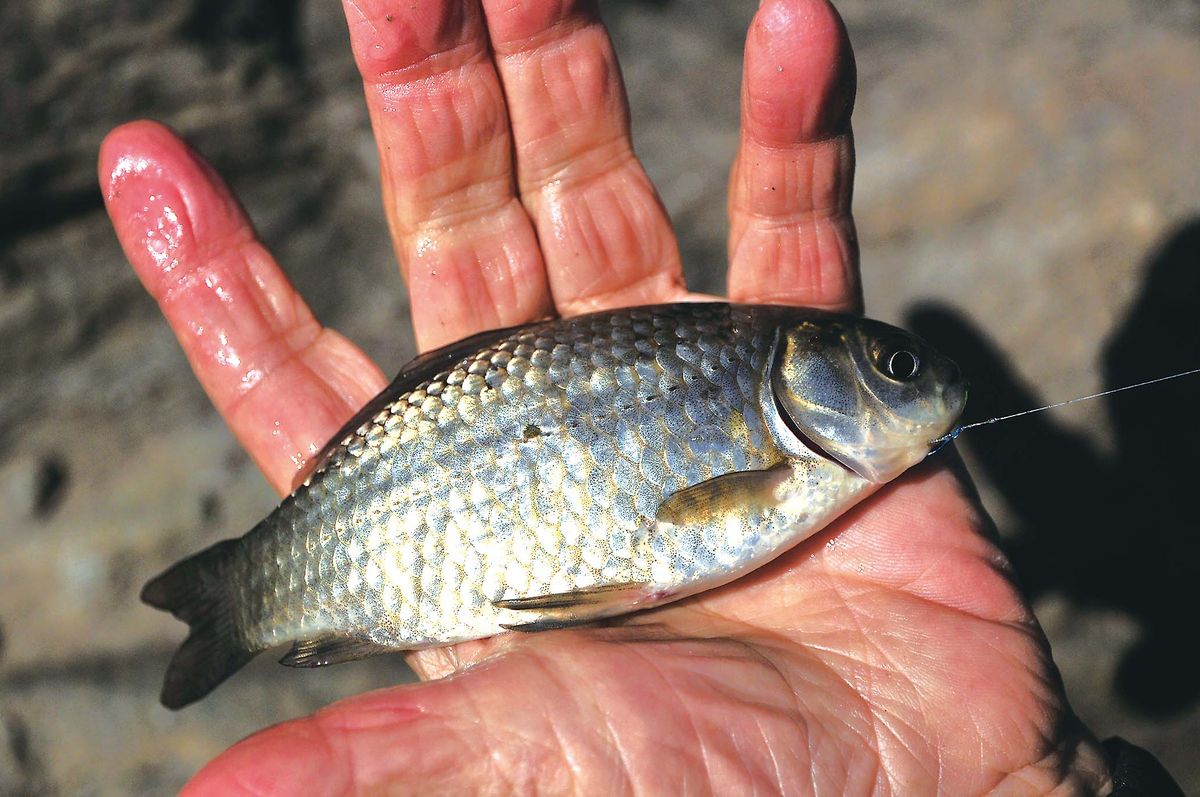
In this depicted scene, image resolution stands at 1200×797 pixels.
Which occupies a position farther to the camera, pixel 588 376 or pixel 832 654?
pixel 588 376

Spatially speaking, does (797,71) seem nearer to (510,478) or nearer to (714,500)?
(714,500)

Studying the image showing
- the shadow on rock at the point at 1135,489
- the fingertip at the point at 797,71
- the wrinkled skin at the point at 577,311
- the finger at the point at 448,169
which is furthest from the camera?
the shadow on rock at the point at 1135,489

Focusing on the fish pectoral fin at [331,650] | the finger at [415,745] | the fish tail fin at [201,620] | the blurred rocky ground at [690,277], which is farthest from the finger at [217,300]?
the finger at [415,745]

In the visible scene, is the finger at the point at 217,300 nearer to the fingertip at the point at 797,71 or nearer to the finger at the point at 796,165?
the finger at the point at 796,165

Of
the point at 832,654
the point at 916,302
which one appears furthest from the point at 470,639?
the point at 916,302

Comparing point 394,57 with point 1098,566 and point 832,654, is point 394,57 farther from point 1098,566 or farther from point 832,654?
point 1098,566

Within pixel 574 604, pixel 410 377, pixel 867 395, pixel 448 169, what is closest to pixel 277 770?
pixel 574 604
